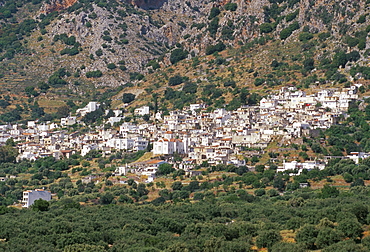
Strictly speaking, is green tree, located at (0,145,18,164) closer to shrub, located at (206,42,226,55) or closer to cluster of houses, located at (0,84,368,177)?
cluster of houses, located at (0,84,368,177)

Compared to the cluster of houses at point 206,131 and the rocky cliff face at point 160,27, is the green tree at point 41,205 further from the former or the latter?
the rocky cliff face at point 160,27

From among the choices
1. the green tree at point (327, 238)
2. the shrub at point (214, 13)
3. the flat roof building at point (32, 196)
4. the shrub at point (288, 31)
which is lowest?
the flat roof building at point (32, 196)

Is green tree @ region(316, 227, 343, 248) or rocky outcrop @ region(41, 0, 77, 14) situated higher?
rocky outcrop @ region(41, 0, 77, 14)

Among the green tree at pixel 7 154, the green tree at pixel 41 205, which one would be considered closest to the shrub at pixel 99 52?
the green tree at pixel 7 154

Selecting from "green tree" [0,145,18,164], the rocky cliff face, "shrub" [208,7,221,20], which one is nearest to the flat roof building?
"green tree" [0,145,18,164]

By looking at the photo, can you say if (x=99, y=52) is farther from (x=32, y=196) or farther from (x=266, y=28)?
(x=32, y=196)

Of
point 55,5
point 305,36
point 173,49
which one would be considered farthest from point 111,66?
point 305,36

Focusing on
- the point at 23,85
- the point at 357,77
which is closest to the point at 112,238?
the point at 357,77
